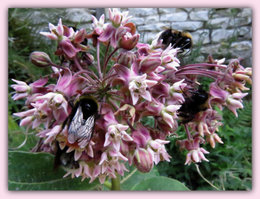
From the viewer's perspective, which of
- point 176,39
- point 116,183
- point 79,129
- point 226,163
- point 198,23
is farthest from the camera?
point 198,23

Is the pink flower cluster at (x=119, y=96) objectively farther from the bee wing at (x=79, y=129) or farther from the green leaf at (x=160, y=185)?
the green leaf at (x=160, y=185)

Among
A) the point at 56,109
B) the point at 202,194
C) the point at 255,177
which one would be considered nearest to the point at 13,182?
the point at 56,109

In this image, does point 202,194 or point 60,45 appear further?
point 202,194

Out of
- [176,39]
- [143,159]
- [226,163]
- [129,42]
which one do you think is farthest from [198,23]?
[143,159]

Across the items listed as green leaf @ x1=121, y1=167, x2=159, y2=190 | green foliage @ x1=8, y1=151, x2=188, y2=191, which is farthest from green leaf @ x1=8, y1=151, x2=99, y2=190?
green leaf @ x1=121, y1=167, x2=159, y2=190

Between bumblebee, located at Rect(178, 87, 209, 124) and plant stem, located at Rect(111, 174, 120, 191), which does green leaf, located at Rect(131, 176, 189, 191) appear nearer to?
plant stem, located at Rect(111, 174, 120, 191)

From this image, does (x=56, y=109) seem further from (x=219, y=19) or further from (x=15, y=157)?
(x=219, y=19)

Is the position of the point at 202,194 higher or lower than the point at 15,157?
lower

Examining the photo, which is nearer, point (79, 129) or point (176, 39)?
point (79, 129)

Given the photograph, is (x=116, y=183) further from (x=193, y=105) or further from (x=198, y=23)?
(x=198, y=23)
